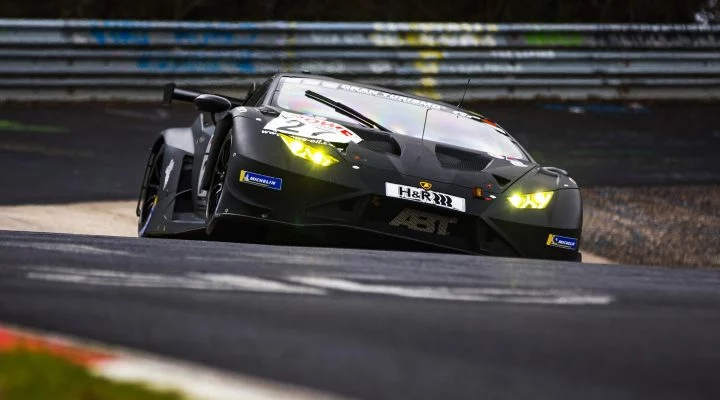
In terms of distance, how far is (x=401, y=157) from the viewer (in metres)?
7.48

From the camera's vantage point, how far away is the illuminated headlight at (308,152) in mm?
7262

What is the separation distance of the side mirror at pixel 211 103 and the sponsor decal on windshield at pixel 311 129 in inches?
27.3

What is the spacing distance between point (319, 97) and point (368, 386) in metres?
5.06

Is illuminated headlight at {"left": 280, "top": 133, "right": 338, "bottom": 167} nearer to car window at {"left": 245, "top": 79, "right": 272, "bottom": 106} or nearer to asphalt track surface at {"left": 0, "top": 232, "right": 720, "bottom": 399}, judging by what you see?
car window at {"left": 245, "top": 79, "right": 272, "bottom": 106}

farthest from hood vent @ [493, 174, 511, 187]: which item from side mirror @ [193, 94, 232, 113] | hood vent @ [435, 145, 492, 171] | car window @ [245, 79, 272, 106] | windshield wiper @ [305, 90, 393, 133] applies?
side mirror @ [193, 94, 232, 113]

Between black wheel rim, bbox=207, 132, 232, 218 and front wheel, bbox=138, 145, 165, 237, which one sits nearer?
black wheel rim, bbox=207, 132, 232, 218

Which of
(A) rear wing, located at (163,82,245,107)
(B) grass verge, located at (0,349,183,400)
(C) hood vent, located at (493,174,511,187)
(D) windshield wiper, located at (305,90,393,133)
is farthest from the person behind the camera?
(A) rear wing, located at (163,82,245,107)

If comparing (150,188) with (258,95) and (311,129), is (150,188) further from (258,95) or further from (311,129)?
(311,129)

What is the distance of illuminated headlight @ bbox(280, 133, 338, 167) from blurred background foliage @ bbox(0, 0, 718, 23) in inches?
508

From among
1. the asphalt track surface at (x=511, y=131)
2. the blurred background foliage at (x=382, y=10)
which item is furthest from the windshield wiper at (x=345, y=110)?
the blurred background foliage at (x=382, y=10)

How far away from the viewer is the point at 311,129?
24.8 feet

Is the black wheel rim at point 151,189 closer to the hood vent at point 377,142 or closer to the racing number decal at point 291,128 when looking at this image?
the racing number decal at point 291,128

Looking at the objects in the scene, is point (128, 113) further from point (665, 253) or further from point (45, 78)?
point (665, 253)

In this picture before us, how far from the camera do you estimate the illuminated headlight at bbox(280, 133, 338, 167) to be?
7262 mm
